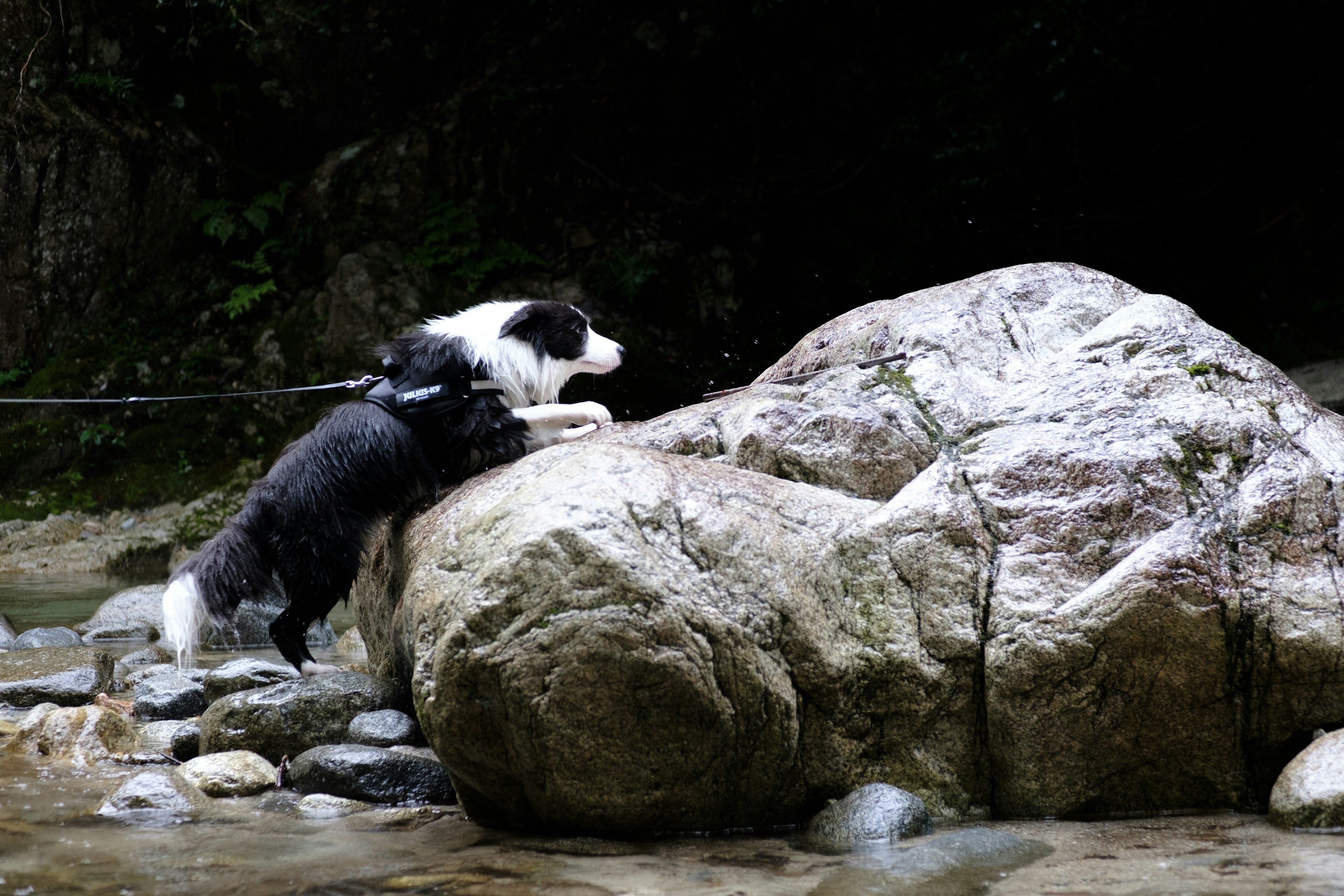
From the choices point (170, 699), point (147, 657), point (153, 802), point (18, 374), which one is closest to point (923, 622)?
point (153, 802)

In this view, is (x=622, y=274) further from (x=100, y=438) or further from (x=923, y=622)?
(x=923, y=622)

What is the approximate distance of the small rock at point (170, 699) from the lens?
5.33m

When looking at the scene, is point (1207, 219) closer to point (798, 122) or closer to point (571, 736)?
point (798, 122)

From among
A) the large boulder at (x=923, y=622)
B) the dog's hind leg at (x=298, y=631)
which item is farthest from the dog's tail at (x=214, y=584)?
the large boulder at (x=923, y=622)

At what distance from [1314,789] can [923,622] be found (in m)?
1.21

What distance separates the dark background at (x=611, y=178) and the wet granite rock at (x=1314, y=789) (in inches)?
330

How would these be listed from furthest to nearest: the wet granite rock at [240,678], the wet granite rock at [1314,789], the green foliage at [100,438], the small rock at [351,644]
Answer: the green foliage at [100,438]
the small rock at [351,644]
the wet granite rock at [240,678]
the wet granite rock at [1314,789]

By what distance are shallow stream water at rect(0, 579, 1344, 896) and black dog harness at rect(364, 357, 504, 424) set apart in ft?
5.92

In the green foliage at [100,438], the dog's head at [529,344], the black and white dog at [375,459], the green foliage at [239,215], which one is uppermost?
the green foliage at [239,215]

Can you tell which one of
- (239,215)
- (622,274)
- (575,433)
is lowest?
(575,433)

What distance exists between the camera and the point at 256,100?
44.3 ft

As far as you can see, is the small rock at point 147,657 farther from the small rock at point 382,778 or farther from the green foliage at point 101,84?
the green foliage at point 101,84

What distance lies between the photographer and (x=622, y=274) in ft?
39.2

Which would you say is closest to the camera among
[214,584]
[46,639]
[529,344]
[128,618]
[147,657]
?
[214,584]
